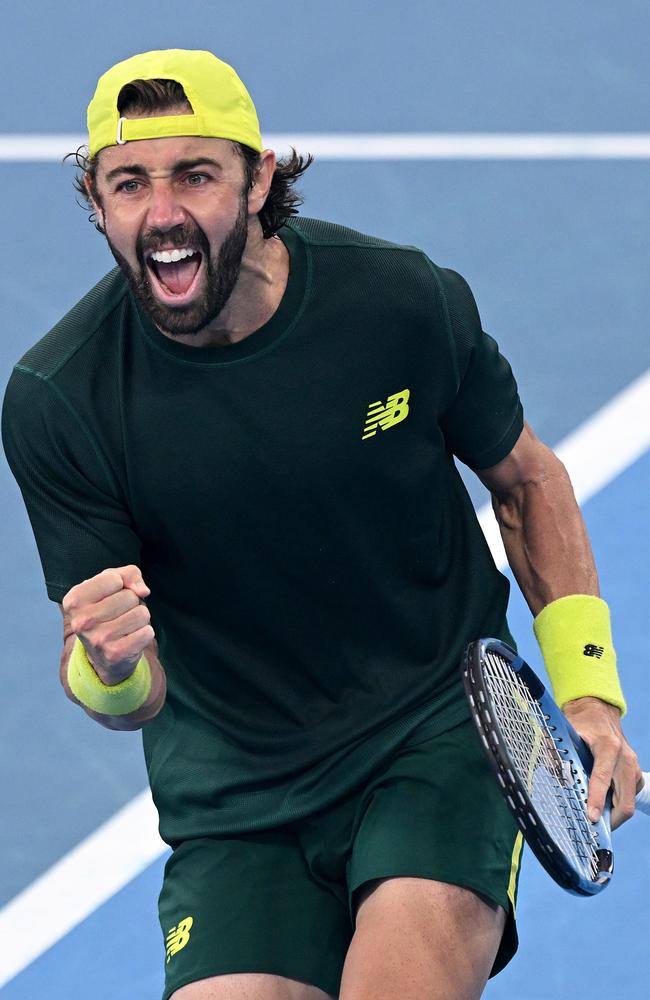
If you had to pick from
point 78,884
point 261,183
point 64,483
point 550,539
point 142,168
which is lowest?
point 78,884

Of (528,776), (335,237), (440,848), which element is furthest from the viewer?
(335,237)

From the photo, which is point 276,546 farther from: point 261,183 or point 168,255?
point 261,183

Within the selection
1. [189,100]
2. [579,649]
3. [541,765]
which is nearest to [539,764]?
[541,765]

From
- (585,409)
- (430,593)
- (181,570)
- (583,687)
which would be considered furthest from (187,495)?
(585,409)

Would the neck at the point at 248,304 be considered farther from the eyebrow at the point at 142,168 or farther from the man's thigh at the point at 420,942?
the man's thigh at the point at 420,942

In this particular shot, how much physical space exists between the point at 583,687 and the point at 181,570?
83 centimetres

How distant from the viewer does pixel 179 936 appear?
4.22 meters

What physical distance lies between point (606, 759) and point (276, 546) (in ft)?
2.43

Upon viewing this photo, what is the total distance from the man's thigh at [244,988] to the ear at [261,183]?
143 centimetres

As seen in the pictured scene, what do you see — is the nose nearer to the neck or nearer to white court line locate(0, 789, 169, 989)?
the neck

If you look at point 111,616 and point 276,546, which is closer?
point 111,616

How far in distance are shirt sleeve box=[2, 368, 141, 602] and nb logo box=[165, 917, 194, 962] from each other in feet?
2.19

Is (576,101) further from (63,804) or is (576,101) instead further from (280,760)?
(280,760)

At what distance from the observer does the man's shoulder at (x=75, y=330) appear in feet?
13.6
